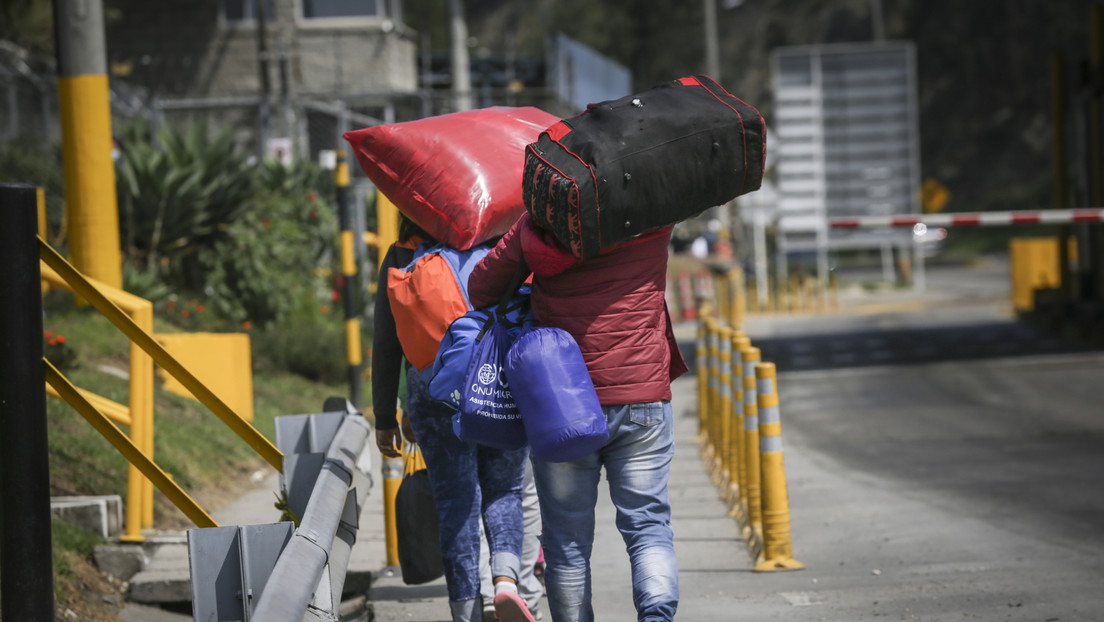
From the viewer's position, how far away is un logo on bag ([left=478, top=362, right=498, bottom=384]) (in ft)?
12.9

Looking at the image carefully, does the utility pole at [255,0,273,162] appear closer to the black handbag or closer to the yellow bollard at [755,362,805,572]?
the yellow bollard at [755,362,805,572]

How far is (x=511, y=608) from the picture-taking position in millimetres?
4145

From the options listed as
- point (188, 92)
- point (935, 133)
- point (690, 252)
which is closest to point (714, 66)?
point (690, 252)

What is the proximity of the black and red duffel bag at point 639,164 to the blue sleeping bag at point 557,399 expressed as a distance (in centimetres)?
29

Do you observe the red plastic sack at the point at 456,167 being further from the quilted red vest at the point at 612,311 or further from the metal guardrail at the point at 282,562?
the metal guardrail at the point at 282,562

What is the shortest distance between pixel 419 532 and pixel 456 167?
1.36 metres

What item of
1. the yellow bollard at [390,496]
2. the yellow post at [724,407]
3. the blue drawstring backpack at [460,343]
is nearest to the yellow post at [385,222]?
the yellow post at [724,407]

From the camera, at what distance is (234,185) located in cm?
1288

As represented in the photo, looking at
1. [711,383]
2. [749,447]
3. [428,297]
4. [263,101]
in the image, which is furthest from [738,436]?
[263,101]

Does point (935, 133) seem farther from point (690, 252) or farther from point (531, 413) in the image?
point (531, 413)

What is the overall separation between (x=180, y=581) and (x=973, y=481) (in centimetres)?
524

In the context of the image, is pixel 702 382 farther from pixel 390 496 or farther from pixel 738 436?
pixel 390 496

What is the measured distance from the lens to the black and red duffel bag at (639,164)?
12.1ft

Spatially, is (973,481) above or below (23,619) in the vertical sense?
below
